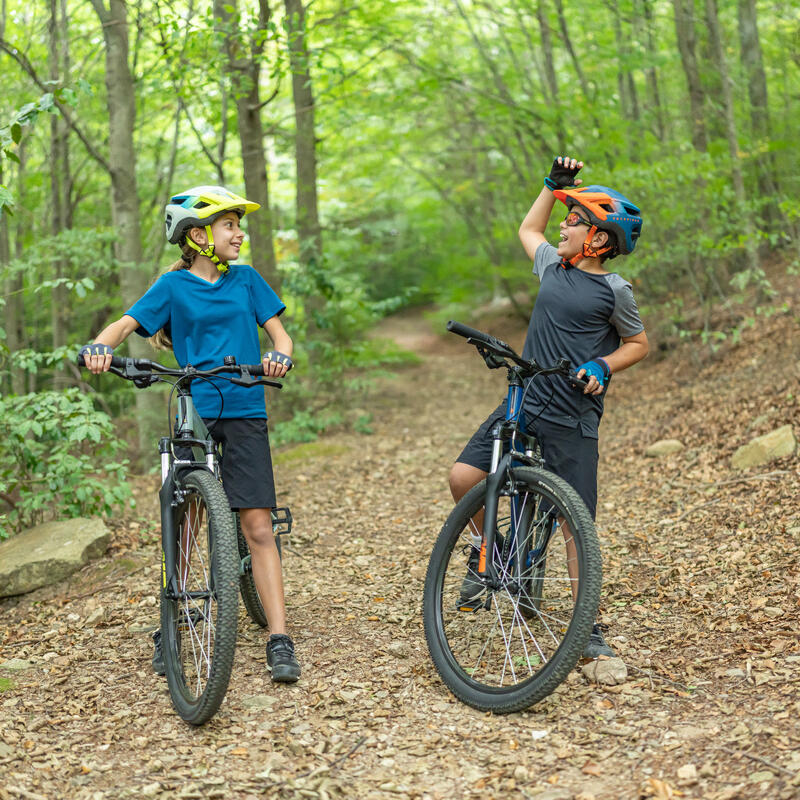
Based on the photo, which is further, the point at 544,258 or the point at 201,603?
the point at 544,258

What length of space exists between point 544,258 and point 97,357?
205cm

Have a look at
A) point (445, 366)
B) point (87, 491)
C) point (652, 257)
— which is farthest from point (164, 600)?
point (445, 366)

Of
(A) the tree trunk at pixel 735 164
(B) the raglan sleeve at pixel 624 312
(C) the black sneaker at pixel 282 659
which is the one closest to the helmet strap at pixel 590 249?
(B) the raglan sleeve at pixel 624 312

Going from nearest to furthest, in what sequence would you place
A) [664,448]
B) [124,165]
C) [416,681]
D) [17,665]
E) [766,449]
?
[416,681]
[17,665]
[766,449]
[664,448]
[124,165]

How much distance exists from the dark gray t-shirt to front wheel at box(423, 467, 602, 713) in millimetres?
424

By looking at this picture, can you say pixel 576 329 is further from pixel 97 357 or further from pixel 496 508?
pixel 97 357

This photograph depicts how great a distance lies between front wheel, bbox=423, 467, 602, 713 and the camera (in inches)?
127

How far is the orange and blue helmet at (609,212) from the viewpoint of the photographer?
12.1 ft

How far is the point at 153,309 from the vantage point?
374 cm

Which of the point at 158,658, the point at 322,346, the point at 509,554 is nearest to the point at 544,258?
the point at 509,554

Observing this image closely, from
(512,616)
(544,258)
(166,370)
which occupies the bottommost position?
(512,616)

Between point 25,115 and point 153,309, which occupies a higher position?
point 25,115

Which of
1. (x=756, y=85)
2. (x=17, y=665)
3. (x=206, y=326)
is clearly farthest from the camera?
(x=756, y=85)

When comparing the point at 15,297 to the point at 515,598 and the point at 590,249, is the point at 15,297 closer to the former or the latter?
the point at 590,249
